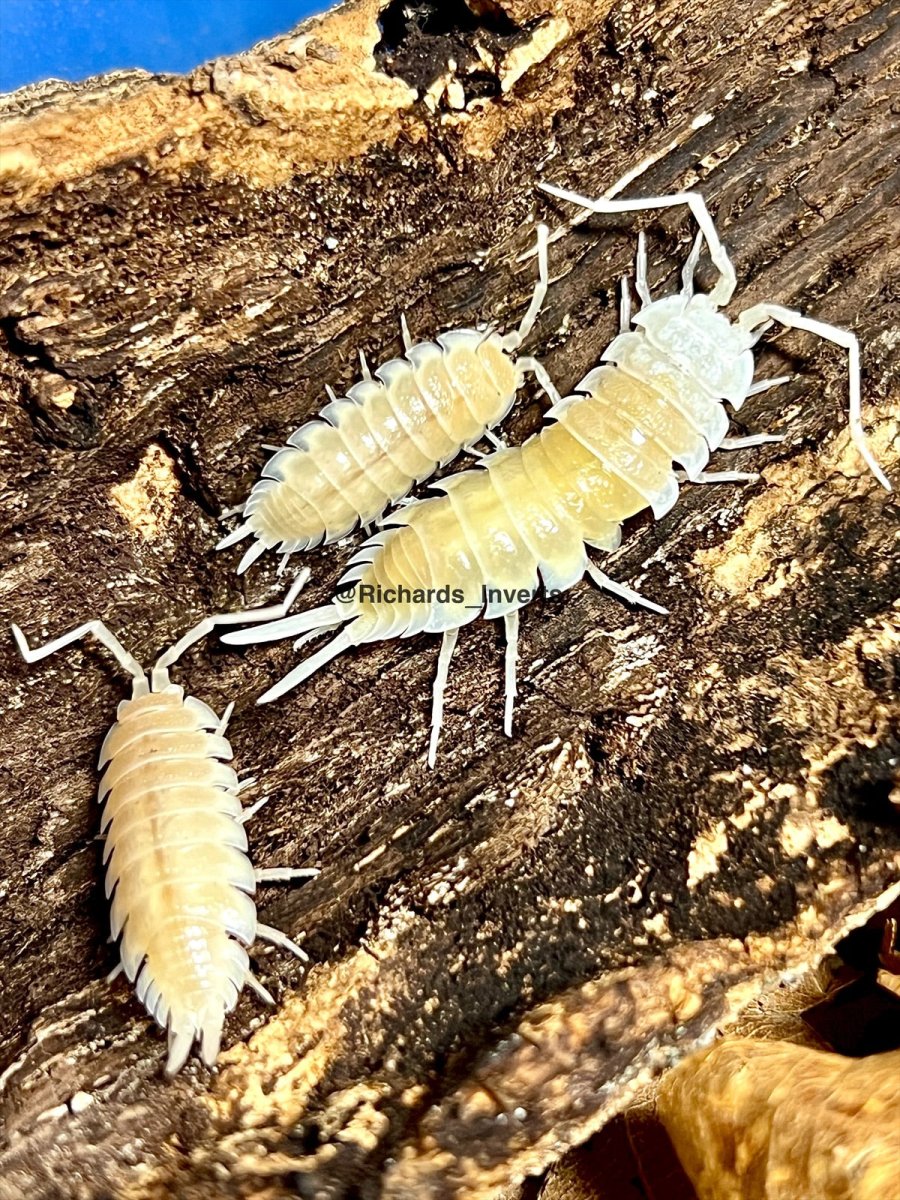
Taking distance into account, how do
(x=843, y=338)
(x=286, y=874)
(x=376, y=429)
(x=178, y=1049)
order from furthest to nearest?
1. (x=376, y=429)
2. (x=843, y=338)
3. (x=286, y=874)
4. (x=178, y=1049)

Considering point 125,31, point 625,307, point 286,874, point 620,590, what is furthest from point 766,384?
point 125,31

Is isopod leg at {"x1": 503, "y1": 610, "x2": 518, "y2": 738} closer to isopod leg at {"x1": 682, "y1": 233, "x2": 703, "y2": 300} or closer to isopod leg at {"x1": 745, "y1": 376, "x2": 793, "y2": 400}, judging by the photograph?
isopod leg at {"x1": 745, "y1": 376, "x2": 793, "y2": 400}

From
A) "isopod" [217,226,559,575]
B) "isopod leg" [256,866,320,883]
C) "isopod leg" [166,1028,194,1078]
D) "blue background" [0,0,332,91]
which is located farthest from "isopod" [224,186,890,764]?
"blue background" [0,0,332,91]

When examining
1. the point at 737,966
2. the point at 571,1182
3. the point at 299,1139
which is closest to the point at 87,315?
the point at 299,1139

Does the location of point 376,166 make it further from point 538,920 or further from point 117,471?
point 538,920

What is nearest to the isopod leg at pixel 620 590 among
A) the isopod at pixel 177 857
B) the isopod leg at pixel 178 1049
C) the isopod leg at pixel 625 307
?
the isopod leg at pixel 625 307

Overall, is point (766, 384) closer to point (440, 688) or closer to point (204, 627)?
point (440, 688)
